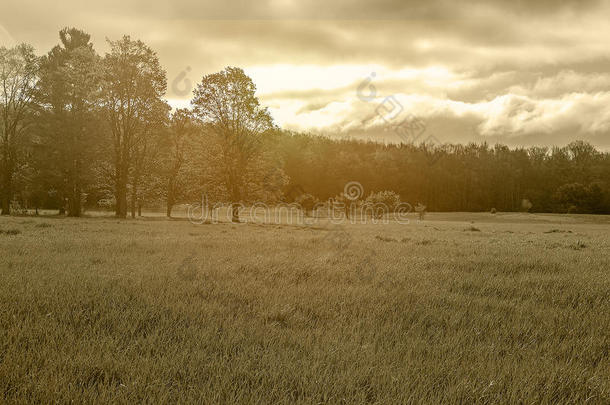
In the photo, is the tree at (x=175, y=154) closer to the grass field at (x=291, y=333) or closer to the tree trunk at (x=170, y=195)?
the tree trunk at (x=170, y=195)

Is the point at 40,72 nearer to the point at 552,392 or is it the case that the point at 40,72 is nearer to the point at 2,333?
the point at 2,333

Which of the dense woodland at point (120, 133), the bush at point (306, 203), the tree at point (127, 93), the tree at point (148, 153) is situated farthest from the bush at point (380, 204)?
the tree at point (127, 93)

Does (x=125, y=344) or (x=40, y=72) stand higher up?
(x=40, y=72)

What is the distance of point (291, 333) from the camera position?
197 inches

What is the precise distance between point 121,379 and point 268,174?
31482 millimetres

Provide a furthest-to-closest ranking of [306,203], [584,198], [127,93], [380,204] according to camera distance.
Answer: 1. [584,198]
2. [380,204]
3. [306,203]
4. [127,93]

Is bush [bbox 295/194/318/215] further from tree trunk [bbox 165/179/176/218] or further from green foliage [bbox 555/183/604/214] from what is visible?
green foliage [bbox 555/183/604/214]

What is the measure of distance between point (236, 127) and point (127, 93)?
8.87 meters

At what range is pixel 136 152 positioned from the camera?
1372 inches

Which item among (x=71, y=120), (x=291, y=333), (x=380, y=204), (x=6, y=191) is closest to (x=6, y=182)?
(x=6, y=191)

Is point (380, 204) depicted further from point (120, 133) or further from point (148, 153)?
point (120, 133)

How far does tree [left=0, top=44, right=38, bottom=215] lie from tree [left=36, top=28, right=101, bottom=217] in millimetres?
1085

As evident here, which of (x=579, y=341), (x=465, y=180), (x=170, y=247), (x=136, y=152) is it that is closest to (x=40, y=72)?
(x=136, y=152)

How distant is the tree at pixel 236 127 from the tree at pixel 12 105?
15.2 meters
